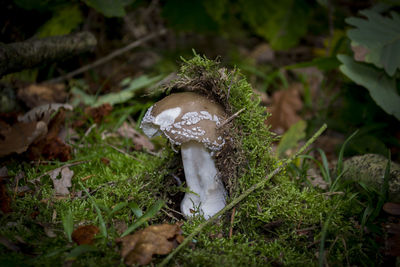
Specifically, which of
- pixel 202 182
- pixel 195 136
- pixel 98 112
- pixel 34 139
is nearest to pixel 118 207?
pixel 202 182

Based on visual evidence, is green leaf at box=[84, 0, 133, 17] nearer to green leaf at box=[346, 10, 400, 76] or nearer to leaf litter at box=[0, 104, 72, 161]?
leaf litter at box=[0, 104, 72, 161]

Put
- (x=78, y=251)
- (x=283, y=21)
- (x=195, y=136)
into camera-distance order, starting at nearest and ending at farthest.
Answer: (x=78, y=251)
(x=195, y=136)
(x=283, y=21)

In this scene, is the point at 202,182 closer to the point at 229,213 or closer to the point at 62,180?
the point at 229,213

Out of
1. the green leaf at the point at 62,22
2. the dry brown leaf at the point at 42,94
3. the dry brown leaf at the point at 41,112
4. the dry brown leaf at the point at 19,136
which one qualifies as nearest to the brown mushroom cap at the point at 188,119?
the dry brown leaf at the point at 19,136

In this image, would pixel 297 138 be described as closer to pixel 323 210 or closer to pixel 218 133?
pixel 323 210

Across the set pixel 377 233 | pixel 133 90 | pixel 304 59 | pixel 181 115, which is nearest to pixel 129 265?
pixel 181 115

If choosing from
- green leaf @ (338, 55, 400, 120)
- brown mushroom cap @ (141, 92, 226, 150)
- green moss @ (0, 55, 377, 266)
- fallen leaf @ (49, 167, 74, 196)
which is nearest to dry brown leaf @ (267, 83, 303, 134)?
green leaf @ (338, 55, 400, 120)
